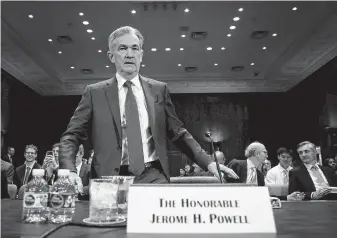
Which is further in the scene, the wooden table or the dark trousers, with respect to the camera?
the dark trousers

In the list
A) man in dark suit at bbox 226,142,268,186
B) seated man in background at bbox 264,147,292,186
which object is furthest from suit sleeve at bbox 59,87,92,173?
seated man in background at bbox 264,147,292,186

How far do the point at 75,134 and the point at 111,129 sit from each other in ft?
0.43

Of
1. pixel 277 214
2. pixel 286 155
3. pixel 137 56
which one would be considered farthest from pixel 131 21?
pixel 277 214

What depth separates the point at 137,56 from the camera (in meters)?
1.41

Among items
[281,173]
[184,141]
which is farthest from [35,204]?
[281,173]

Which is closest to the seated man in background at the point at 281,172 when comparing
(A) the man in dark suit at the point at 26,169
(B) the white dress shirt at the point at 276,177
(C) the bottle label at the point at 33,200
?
(B) the white dress shirt at the point at 276,177

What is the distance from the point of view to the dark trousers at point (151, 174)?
128 cm

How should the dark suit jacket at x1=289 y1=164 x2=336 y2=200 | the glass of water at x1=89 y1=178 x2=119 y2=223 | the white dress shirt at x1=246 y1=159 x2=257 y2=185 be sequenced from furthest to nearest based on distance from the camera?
1. the white dress shirt at x1=246 y1=159 x2=257 y2=185
2. the dark suit jacket at x1=289 y1=164 x2=336 y2=200
3. the glass of water at x1=89 y1=178 x2=119 y2=223

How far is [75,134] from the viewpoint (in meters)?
1.31

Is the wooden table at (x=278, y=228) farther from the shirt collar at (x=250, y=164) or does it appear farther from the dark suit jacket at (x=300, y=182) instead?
the shirt collar at (x=250, y=164)

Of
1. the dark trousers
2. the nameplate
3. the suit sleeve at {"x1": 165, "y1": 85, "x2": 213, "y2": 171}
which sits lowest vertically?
the nameplate

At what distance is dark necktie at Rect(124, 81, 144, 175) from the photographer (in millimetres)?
1275

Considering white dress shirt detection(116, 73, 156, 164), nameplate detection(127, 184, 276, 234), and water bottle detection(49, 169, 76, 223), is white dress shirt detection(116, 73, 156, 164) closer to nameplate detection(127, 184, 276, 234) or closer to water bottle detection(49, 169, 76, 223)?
water bottle detection(49, 169, 76, 223)

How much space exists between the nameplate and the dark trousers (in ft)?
1.84
